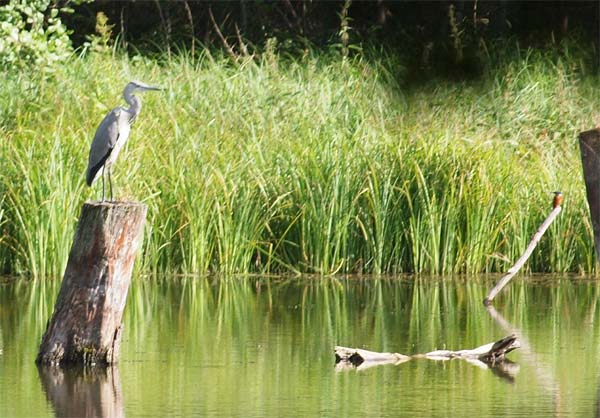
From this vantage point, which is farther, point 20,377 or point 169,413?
point 20,377

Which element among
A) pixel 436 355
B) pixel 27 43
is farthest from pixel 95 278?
pixel 27 43

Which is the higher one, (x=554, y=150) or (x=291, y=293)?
(x=554, y=150)

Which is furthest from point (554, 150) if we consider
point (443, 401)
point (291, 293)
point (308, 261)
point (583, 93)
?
point (443, 401)

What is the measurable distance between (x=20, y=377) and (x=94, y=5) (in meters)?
14.4

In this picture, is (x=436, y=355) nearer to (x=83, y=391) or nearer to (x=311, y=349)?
(x=311, y=349)

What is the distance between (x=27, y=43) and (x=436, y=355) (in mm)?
7686

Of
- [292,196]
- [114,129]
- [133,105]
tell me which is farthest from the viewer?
[292,196]

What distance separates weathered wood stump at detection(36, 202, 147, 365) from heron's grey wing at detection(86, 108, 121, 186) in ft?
4.81

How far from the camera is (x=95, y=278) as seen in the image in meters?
8.02

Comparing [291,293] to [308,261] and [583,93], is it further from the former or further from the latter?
[583,93]

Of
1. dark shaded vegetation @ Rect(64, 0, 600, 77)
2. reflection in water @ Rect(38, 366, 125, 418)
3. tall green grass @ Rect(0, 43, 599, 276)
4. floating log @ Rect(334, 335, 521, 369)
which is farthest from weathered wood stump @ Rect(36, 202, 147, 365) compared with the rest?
dark shaded vegetation @ Rect(64, 0, 600, 77)

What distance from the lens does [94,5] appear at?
21688 millimetres

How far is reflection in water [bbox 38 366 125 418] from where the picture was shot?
7.02m

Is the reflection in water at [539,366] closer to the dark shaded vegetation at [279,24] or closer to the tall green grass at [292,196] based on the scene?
the tall green grass at [292,196]
